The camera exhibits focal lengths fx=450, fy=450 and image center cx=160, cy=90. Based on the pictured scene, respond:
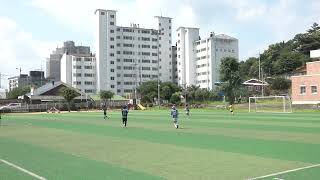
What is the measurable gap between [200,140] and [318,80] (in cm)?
5350

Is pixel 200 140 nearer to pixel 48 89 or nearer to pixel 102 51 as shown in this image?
pixel 48 89

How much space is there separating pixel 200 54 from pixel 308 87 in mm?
90164

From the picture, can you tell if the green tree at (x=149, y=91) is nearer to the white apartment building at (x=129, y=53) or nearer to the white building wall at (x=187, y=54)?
the white apartment building at (x=129, y=53)

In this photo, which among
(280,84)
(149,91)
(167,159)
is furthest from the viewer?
(149,91)

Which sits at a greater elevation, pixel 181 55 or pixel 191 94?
pixel 181 55

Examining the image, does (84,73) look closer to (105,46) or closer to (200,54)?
(105,46)

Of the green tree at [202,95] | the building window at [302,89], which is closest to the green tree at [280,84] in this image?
the green tree at [202,95]

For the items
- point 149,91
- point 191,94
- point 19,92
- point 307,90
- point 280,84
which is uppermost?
point 19,92

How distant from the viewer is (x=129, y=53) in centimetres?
16062

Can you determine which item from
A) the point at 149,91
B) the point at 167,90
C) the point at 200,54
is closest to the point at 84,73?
the point at 149,91

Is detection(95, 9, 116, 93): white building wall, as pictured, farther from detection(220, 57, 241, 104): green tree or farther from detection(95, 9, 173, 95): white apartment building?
detection(220, 57, 241, 104): green tree

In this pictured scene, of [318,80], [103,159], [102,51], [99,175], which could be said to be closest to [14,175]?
[99,175]

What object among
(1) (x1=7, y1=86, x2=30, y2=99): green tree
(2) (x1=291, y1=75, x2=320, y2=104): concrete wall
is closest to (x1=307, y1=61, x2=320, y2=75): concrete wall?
(2) (x1=291, y1=75, x2=320, y2=104): concrete wall

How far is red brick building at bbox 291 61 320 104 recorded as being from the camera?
71.2 m
